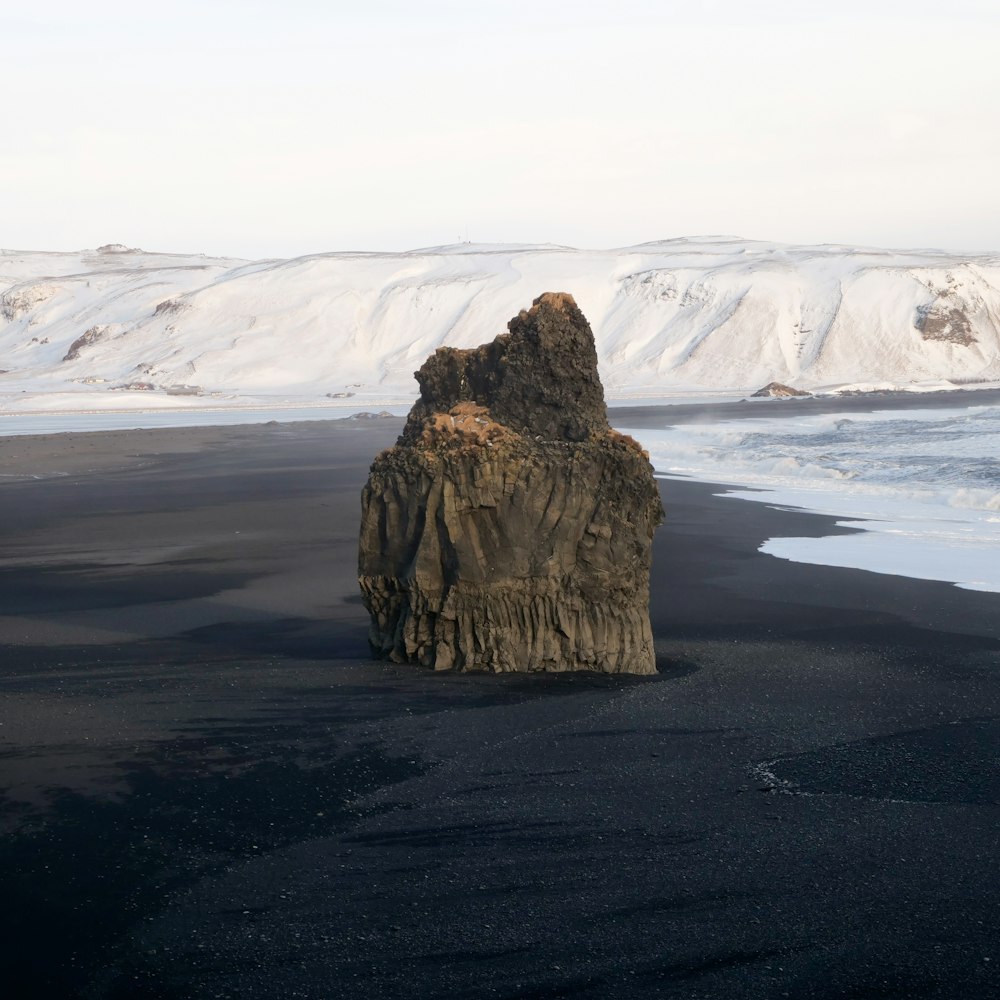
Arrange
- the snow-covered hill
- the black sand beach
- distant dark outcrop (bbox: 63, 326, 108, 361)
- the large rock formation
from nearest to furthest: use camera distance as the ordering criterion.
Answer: the black sand beach < the large rock formation < the snow-covered hill < distant dark outcrop (bbox: 63, 326, 108, 361)

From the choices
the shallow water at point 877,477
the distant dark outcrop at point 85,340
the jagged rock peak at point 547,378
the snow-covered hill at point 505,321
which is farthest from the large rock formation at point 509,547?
the distant dark outcrop at point 85,340

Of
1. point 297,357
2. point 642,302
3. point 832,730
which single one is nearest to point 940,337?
point 642,302

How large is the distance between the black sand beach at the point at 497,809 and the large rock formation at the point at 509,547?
408 mm

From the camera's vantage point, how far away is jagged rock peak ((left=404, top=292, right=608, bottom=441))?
9.94 meters

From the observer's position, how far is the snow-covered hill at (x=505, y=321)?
8275cm

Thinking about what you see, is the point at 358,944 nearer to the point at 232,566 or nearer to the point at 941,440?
the point at 232,566

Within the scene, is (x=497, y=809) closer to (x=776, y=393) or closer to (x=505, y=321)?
(x=776, y=393)

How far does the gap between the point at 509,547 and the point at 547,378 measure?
65.2 inches

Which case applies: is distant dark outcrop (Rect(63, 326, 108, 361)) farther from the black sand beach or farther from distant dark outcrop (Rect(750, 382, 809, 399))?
the black sand beach

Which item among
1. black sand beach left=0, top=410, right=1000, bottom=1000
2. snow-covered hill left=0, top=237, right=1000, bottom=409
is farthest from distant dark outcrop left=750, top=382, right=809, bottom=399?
black sand beach left=0, top=410, right=1000, bottom=1000

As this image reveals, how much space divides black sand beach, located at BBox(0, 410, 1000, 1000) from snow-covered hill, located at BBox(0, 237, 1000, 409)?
189 feet

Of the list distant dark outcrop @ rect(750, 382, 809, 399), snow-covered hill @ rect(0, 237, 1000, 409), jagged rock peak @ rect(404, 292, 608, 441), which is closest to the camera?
jagged rock peak @ rect(404, 292, 608, 441)

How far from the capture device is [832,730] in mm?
7445

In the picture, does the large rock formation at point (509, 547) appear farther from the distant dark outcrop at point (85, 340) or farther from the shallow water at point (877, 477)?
the distant dark outcrop at point (85, 340)
